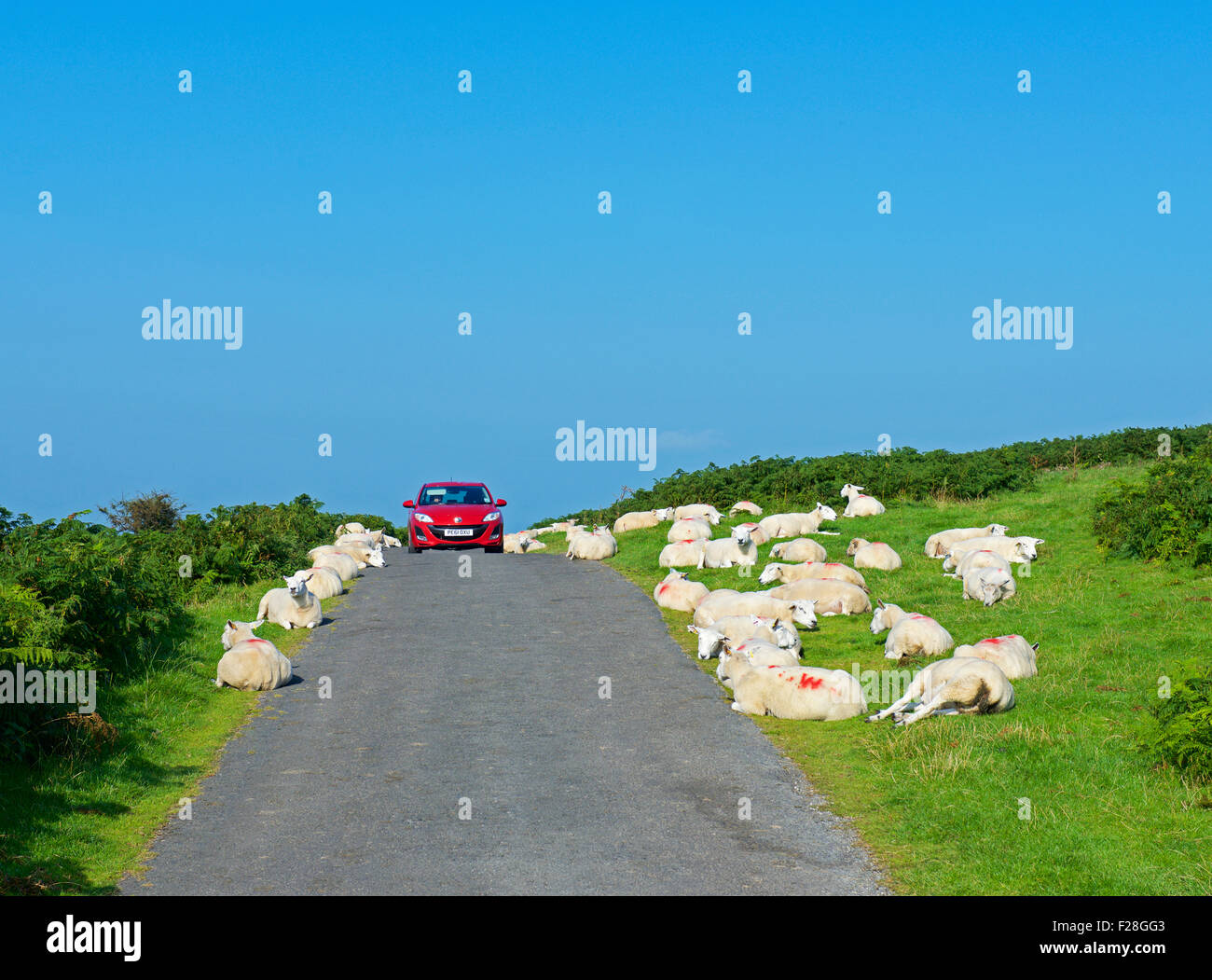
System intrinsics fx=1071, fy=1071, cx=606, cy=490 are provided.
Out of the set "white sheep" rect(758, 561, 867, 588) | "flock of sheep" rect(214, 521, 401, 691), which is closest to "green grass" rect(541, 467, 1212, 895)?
"white sheep" rect(758, 561, 867, 588)

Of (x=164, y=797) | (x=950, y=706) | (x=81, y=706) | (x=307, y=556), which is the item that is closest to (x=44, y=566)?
(x=81, y=706)

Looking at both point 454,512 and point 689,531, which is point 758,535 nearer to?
point 689,531

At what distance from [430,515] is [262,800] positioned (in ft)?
81.1

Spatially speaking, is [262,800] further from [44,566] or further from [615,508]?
[615,508]

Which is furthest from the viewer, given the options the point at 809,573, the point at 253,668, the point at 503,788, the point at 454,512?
the point at 454,512

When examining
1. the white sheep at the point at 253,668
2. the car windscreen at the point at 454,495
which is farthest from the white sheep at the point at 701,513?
the white sheep at the point at 253,668

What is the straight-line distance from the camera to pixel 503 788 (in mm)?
10867

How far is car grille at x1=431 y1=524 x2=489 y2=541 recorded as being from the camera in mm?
35438

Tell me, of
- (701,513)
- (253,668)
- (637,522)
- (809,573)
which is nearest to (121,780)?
(253,668)

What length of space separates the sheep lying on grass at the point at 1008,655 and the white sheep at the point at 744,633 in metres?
2.76

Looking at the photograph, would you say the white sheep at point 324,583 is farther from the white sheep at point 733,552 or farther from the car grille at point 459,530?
the car grille at point 459,530

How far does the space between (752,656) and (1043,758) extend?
4.68 meters

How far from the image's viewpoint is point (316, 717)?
13961 mm

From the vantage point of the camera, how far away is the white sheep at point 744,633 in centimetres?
1642
